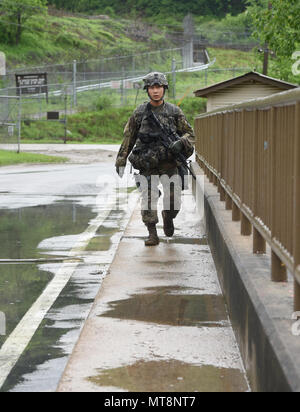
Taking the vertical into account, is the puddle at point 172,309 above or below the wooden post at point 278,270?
below

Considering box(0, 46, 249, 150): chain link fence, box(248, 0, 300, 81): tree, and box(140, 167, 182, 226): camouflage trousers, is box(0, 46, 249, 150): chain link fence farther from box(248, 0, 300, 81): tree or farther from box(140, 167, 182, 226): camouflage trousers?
box(140, 167, 182, 226): camouflage trousers

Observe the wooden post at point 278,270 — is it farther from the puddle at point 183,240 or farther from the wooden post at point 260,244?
the puddle at point 183,240

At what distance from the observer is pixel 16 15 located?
88.0 m

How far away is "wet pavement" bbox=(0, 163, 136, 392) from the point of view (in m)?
6.16

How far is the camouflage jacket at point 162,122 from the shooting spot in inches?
435

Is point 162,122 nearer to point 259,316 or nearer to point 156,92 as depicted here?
point 156,92

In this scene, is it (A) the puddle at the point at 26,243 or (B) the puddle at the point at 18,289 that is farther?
(A) the puddle at the point at 26,243

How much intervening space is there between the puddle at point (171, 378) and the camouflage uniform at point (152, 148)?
17.7ft

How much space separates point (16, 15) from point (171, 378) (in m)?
85.3

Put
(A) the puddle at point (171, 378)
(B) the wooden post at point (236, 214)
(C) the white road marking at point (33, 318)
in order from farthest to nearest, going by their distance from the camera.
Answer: (B) the wooden post at point (236, 214), (C) the white road marking at point (33, 318), (A) the puddle at point (171, 378)

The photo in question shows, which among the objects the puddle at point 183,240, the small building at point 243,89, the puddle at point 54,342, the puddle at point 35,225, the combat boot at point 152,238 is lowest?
the puddle at point 35,225

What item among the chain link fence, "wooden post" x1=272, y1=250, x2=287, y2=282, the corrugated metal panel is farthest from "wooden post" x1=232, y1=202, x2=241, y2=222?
the chain link fence

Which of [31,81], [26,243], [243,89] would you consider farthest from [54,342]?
[31,81]

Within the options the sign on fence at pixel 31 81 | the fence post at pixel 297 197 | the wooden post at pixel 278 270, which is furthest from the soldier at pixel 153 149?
the sign on fence at pixel 31 81
